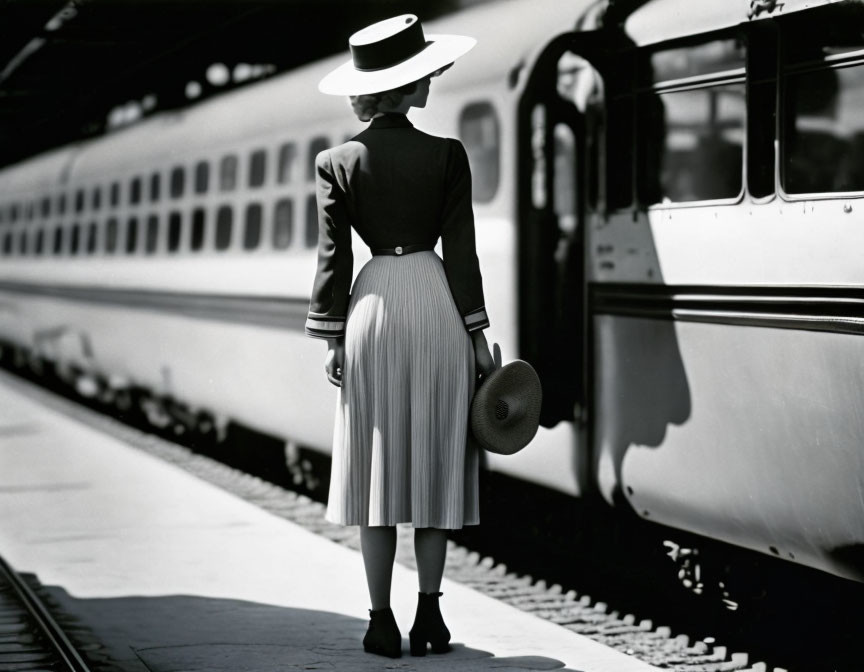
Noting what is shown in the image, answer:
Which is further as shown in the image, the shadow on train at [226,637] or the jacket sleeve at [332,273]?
the shadow on train at [226,637]

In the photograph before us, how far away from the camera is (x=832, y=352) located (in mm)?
4555

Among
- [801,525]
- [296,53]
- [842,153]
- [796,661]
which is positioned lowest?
[796,661]

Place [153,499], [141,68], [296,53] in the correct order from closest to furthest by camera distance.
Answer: [153,499], [296,53], [141,68]

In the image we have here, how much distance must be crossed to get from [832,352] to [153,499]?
505cm

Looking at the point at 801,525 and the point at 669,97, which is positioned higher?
the point at 669,97

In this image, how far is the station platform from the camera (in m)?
4.82

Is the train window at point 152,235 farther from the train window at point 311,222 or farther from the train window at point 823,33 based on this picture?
the train window at point 823,33

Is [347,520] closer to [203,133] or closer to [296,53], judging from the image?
[203,133]

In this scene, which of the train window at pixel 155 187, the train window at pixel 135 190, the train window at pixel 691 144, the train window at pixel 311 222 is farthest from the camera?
the train window at pixel 135 190

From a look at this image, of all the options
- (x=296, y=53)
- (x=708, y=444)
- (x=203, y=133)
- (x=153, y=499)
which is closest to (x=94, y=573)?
(x=153, y=499)

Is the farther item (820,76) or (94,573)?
(94,573)

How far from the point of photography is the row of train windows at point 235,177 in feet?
22.3

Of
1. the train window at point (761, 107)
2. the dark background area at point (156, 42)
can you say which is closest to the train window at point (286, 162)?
the dark background area at point (156, 42)

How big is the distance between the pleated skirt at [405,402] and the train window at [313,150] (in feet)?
14.2
